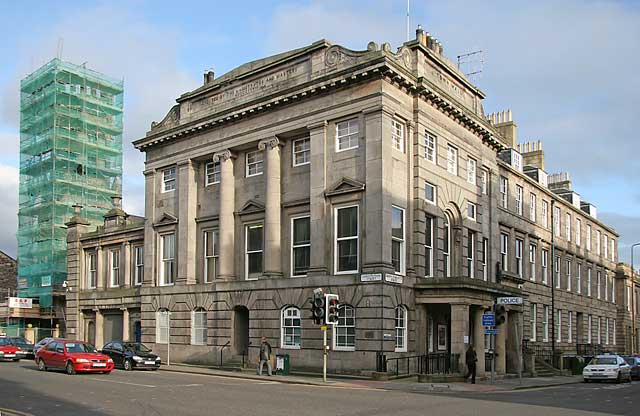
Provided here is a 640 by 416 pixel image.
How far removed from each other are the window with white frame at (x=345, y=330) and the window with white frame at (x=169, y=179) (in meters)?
16.0

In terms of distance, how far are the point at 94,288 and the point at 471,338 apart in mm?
27311

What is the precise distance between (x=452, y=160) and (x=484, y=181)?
4344 millimetres

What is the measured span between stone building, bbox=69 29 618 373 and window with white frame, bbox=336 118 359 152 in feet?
0.24

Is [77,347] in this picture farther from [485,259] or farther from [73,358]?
Answer: [485,259]

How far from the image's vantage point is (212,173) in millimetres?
40875

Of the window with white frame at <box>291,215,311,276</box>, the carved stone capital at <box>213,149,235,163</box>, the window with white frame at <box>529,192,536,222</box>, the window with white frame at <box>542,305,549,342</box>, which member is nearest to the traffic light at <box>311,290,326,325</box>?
the window with white frame at <box>291,215,311,276</box>

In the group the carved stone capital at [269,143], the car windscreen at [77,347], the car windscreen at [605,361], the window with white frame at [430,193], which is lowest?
the car windscreen at [605,361]

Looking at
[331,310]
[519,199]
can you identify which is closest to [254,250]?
[331,310]

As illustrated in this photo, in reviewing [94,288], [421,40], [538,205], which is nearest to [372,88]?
[421,40]

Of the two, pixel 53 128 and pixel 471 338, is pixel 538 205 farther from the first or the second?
pixel 53 128

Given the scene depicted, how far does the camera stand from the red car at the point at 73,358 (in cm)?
2794

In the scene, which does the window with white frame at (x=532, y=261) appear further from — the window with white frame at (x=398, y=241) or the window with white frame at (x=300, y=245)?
the window with white frame at (x=300, y=245)

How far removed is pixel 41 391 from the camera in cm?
2080

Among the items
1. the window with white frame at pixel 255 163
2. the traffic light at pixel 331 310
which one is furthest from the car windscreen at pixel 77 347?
the window with white frame at pixel 255 163
